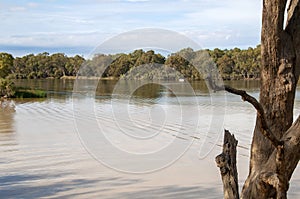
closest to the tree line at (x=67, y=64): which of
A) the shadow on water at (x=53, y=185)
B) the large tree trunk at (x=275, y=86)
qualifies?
the shadow on water at (x=53, y=185)

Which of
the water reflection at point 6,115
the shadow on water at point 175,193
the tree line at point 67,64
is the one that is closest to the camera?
the shadow on water at point 175,193

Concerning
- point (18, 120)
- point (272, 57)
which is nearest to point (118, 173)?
point (272, 57)

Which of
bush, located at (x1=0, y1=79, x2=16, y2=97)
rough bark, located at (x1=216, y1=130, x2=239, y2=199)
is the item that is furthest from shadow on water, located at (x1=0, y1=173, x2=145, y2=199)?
bush, located at (x1=0, y1=79, x2=16, y2=97)

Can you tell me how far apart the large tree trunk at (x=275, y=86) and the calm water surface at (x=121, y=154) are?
7.82 feet

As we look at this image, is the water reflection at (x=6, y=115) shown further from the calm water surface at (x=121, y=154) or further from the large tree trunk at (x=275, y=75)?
the large tree trunk at (x=275, y=75)

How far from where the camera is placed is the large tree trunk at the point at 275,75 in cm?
137

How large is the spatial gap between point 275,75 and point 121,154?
287 inches

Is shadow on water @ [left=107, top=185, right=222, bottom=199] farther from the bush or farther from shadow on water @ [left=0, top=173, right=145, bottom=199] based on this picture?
the bush

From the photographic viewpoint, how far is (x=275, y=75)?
1401mm

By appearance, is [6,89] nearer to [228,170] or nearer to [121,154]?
[121,154]

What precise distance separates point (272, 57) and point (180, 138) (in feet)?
29.2

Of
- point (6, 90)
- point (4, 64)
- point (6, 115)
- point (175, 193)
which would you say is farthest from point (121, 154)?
point (4, 64)

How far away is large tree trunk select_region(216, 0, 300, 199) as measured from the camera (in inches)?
52.5

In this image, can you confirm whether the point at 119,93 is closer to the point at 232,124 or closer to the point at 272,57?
the point at 232,124
